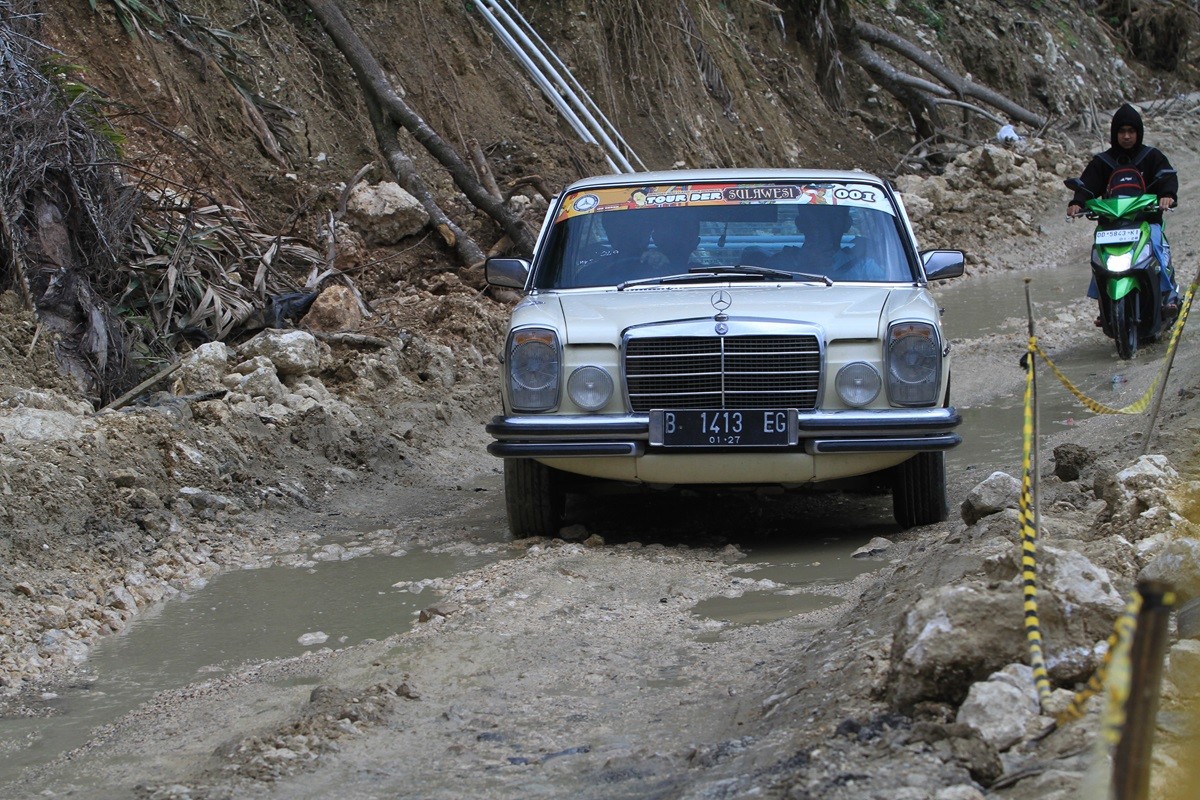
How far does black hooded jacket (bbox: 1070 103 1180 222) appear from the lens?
9914 mm

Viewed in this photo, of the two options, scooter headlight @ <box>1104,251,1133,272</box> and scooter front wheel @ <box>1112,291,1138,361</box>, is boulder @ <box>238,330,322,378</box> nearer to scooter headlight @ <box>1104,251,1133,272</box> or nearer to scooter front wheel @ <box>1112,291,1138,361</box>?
scooter headlight @ <box>1104,251,1133,272</box>

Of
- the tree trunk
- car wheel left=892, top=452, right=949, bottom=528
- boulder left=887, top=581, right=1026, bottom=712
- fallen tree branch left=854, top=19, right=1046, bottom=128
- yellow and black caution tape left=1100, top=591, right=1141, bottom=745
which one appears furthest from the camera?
fallen tree branch left=854, top=19, right=1046, bottom=128

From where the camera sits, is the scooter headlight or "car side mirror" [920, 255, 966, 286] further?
the scooter headlight

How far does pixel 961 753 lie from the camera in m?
2.88

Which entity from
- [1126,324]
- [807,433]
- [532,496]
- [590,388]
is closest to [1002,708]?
[807,433]

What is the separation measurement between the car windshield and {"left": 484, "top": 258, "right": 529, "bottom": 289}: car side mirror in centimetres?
7

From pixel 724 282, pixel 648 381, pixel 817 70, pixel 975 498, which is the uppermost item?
pixel 817 70

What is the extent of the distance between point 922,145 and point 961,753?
20346mm

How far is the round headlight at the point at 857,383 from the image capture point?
576cm

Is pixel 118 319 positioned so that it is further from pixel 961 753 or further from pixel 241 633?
pixel 961 753

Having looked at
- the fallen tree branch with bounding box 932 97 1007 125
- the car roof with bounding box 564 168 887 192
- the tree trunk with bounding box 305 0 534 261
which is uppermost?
the fallen tree branch with bounding box 932 97 1007 125

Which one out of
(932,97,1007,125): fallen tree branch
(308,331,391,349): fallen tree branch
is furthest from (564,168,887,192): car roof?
(932,97,1007,125): fallen tree branch

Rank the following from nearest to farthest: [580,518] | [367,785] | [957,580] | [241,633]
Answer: [367,785] < [957,580] < [241,633] < [580,518]

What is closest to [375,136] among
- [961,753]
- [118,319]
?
[118,319]
